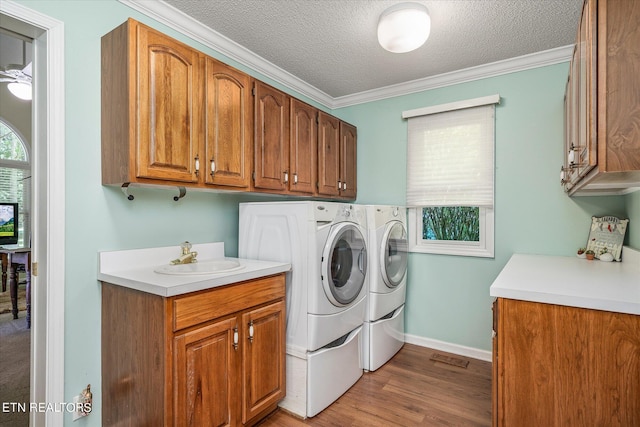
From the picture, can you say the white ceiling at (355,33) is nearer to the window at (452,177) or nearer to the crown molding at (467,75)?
the crown molding at (467,75)

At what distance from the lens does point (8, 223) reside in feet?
16.7

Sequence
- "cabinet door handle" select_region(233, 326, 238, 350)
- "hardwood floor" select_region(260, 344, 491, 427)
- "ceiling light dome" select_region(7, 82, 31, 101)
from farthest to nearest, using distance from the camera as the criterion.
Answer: "ceiling light dome" select_region(7, 82, 31, 101) < "hardwood floor" select_region(260, 344, 491, 427) < "cabinet door handle" select_region(233, 326, 238, 350)

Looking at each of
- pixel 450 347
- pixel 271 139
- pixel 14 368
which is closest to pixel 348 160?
pixel 271 139

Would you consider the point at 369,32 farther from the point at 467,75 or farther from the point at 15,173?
the point at 15,173

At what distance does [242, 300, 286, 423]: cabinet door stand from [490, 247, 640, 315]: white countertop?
1.18m

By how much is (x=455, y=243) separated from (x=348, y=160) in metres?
1.26

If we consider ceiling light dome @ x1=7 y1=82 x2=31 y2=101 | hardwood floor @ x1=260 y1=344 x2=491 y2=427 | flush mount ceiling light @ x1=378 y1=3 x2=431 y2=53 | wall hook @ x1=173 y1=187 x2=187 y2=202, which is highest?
ceiling light dome @ x1=7 y1=82 x2=31 y2=101

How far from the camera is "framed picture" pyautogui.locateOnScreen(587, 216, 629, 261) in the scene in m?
2.18

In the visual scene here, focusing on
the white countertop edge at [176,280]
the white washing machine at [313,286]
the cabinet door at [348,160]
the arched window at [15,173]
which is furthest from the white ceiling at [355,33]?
the arched window at [15,173]

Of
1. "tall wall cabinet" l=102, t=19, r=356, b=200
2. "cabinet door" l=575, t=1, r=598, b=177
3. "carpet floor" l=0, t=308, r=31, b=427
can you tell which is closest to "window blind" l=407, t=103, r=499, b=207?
"tall wall cabinet" l=102, t=19, r=356, b=200

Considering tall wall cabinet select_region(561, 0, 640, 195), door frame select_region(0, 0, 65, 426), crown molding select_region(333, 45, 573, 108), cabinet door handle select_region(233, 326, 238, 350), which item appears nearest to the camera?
tall wall cabinet select_region(561, 0, 640, 195)

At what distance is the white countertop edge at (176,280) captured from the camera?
4.62 ft

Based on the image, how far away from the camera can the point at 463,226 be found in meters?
2.98

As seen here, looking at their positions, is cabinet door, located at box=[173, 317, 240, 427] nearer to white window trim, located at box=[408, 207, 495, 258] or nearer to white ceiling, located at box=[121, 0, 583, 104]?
white ceiling, located at box=[121, 0, 583, 104]
